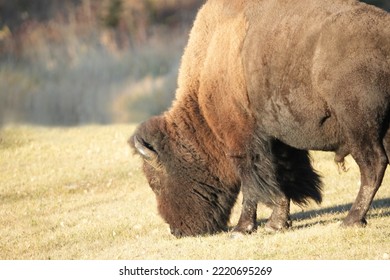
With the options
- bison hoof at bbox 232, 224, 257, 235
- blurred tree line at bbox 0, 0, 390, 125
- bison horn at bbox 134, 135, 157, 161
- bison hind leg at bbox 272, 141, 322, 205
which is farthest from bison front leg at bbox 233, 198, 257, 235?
blurred tree line at bbox 0, 0, 390, 125

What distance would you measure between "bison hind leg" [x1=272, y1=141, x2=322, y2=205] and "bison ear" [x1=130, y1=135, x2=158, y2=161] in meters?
1.46

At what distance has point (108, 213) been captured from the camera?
12.5 meters

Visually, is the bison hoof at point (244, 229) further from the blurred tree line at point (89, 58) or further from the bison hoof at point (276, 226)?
the blurred tree line at point (89, 58)

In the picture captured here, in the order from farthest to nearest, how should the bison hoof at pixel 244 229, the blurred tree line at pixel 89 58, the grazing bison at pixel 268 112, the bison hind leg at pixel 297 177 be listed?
1. the blurred tree line at pixel 89 58
2. the bison hind leg at pixel 297 177
3. the bison hoof at pixel 244 229
4. the grazing bison at pixel 268 112

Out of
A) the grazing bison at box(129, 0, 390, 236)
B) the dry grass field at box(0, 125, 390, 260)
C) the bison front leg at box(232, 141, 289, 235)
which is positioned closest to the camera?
the grazing bison at box(129, 0, 390, 236)

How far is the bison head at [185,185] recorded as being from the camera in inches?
391

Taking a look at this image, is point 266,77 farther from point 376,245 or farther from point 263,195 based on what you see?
point 376,245

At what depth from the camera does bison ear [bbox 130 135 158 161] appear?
32.7 feet

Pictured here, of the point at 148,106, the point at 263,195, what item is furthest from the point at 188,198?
the point at 148,106

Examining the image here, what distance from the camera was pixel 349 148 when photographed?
8.73 meters

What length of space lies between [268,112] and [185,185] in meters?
1.42

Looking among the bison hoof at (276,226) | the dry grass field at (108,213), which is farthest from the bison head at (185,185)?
the bison hoof at (276,226)

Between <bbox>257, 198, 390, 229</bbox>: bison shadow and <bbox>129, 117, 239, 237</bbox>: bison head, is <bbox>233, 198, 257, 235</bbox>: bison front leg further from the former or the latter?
<bbox>257, 198, 390, 229</bbox>: bison shadow

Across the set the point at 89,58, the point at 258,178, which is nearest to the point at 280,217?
the point at 258,178
